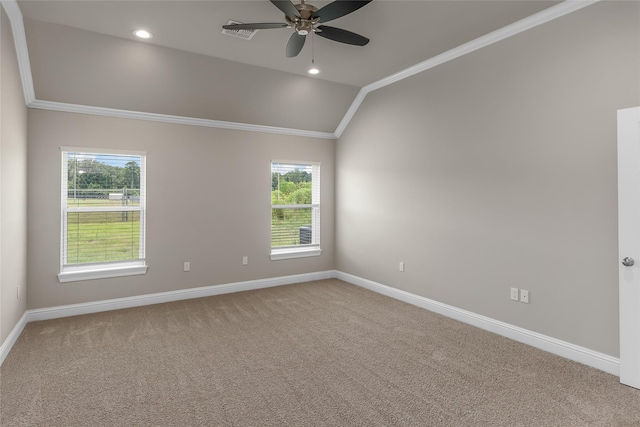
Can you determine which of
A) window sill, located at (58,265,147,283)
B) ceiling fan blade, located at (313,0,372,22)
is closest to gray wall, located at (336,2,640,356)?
ceiling fan blade, located at (313,0,372,22)

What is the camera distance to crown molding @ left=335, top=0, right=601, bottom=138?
118 inches

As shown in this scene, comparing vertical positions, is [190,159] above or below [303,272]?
above

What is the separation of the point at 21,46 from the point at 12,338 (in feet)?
9.09

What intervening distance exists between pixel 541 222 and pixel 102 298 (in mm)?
4993

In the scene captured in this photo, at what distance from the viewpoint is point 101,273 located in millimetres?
4363

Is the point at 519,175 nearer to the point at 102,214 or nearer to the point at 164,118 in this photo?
the point at 164,118

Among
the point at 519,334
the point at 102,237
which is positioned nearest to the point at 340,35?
the point at 519,334

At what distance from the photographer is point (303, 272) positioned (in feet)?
19.3

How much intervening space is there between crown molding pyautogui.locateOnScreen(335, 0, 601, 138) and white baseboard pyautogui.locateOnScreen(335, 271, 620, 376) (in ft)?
9.40

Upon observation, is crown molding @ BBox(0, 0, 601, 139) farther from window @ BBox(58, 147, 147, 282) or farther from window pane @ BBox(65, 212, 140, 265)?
window pane @ BBox(65, 212, 140, 265)

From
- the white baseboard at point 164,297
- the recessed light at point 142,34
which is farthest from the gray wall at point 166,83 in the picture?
the white baseboard at point 164,297

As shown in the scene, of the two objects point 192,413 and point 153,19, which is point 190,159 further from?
point 192,413

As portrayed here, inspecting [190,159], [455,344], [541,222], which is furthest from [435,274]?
[190,159]

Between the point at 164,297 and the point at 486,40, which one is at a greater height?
the point at 486,40
